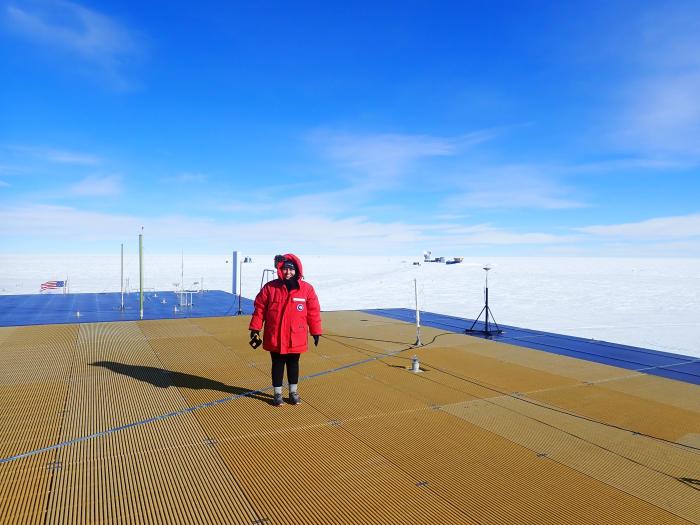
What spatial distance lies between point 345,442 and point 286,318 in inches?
61.4

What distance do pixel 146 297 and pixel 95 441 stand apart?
14.6m

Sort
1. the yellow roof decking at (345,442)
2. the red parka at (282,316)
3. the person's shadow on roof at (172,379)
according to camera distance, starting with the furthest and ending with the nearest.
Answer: the person's shadow on roof at (172,379), the red parka at (282,316), the yellow roof decking at (345,442)

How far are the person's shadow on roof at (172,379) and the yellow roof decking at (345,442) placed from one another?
0.14 feet

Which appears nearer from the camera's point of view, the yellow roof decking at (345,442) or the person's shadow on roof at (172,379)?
the yellow roof decking at (345,442)

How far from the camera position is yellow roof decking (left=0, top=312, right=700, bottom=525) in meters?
3.27

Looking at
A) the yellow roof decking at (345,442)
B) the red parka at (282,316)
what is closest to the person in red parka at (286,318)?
the red parka at (282,316)

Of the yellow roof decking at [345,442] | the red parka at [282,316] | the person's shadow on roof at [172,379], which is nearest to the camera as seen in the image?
the yellow roof decking at [345,442]

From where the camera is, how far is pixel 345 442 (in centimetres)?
437

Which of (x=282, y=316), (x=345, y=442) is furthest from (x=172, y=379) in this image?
(x=345, y=442)

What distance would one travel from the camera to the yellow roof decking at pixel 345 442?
129 inches

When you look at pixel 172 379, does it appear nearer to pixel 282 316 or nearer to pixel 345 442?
pixel 282 316

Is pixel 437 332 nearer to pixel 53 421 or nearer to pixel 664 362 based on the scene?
pixel 664 362

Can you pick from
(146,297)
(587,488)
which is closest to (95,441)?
(587,488)

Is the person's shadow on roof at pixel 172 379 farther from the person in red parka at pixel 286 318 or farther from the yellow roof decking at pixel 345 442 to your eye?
the person in red parka at pixel 286 318
